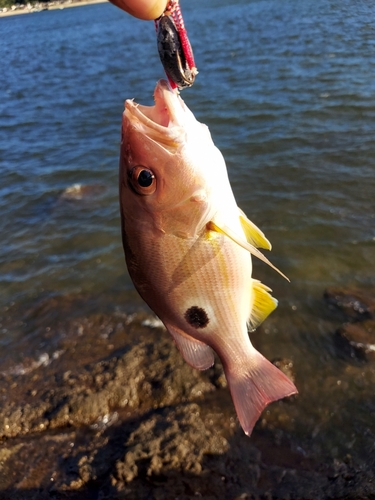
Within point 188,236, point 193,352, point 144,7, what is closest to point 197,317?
point 193,352

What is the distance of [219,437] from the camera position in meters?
3.91

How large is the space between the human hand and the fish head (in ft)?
1.01

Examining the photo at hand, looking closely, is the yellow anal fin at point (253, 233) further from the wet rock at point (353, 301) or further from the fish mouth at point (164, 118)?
the wet rock at point (353, 301)

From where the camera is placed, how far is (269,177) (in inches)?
333

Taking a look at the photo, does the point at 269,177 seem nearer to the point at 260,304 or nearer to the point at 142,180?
the point at 260,304

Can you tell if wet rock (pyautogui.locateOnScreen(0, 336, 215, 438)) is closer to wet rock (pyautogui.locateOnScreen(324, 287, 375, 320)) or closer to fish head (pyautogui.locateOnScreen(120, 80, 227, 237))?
wet rock (pyautogui.locateOnScreen(324, 287, 375, 320))

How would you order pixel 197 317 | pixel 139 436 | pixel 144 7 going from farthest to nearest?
pixel 139 436 < pixel 197 317 < pixel 144 7

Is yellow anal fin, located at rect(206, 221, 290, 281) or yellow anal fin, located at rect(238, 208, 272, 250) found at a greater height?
yellow anal fin, located at rect(206, 221, 290, 281)

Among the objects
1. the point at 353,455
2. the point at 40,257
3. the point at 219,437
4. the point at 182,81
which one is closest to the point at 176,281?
the point at 182,81

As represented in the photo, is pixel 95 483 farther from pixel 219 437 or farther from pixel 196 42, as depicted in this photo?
pixel 196 42

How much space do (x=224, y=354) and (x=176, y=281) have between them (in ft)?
1.85

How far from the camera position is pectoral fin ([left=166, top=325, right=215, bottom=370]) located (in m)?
2.44

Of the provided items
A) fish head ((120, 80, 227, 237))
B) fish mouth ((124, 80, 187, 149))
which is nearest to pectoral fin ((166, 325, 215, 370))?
fish head ((120, 80, 227, 237))

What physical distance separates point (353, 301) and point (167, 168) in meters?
4.06
